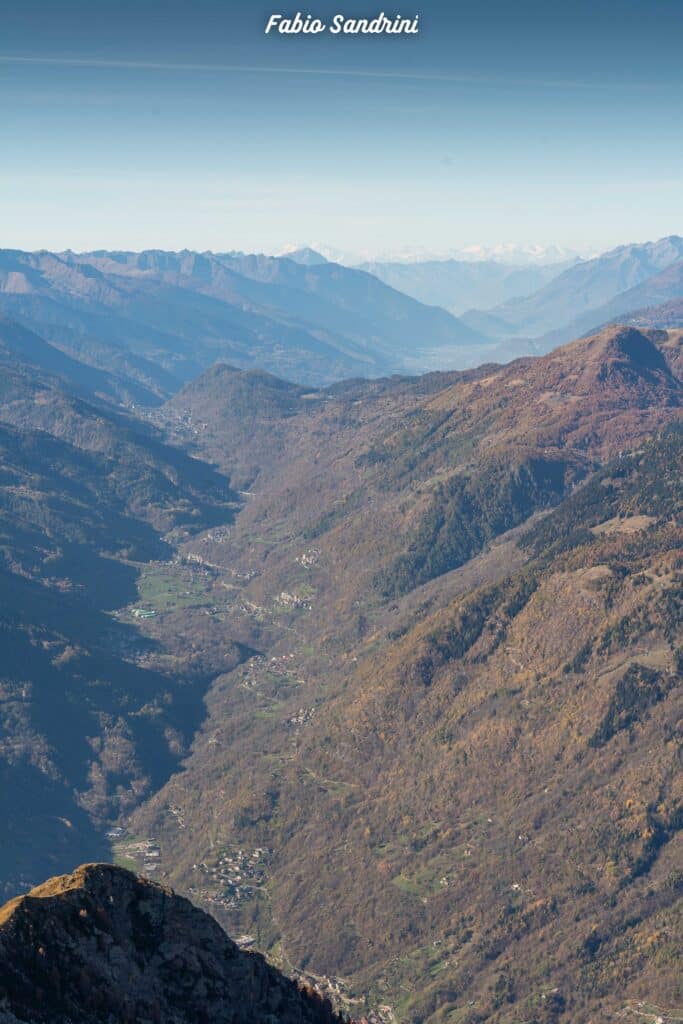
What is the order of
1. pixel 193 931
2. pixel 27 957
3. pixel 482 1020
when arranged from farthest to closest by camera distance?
1. pixel 482 1020
2. pixel 193 931
3. pixel 27 957

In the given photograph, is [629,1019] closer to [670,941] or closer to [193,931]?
[670,941]

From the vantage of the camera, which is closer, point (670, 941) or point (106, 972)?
point (106, 972)

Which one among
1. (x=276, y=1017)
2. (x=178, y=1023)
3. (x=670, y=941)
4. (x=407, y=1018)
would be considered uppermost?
(x=178, y=1023)

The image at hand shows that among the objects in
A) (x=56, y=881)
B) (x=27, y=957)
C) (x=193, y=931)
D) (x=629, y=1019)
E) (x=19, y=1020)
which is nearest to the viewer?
(x=19, y=1020)

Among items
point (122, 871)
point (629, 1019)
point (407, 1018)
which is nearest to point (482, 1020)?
point (407, 1018)

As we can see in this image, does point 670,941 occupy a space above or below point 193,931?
below

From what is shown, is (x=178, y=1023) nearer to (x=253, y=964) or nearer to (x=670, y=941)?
(x=253, y=964)
